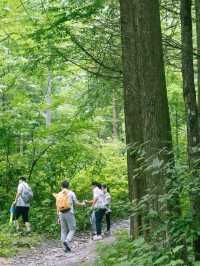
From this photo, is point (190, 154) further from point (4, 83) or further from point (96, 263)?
point (4, 83)

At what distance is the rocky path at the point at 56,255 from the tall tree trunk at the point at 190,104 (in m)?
5.08

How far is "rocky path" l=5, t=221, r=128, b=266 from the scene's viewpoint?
11.4 metres

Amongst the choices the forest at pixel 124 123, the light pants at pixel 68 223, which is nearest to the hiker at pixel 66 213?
the light pants at pixel 68 223

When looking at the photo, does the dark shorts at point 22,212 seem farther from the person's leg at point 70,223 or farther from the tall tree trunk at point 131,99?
the tall tree trunk at point 131,99

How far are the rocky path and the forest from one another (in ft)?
0.41

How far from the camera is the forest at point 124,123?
550 centimetres

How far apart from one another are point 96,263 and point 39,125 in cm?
1071

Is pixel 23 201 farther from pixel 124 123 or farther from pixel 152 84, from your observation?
pixel 152 84

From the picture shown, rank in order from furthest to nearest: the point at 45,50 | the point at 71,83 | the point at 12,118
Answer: the point at 71,83
the point at 12,118
the point at 45,50

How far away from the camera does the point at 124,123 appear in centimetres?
1350

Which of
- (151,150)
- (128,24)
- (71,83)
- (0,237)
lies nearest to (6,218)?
(0,237)

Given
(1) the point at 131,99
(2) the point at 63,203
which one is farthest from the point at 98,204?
(1) the point at 131,99

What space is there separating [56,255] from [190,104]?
311 inches

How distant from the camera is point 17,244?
13.8 m
